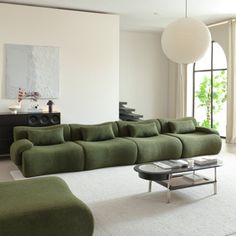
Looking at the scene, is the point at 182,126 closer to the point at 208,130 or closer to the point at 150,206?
the point at 208,130

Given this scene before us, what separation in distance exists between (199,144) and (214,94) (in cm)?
339

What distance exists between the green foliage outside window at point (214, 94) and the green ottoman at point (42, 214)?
7182 millimetres

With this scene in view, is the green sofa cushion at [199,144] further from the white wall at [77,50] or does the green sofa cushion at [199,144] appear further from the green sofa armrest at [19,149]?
the green sofa armrest at [19,149]

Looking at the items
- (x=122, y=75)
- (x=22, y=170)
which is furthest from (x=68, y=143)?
(x=122, y=75)

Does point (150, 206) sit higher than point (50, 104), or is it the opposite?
point (50, 104)

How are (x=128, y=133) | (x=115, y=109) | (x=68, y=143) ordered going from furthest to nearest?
1. (x=115, y=109)
2. (x=128, y=133)
3. (x=68, y=143)

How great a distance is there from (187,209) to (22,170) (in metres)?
2.72

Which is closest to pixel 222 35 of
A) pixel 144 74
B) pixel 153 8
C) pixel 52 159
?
pixel 153 8

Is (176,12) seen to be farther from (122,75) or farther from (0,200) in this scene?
(0,200)

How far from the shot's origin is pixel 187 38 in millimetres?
4012

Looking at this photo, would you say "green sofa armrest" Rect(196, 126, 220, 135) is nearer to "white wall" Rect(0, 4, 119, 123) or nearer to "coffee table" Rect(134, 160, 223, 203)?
"white wall" Rect(0, 4, 119, 123)

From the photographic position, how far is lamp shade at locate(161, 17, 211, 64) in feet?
13.1

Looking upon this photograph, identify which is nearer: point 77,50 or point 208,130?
point 208,130

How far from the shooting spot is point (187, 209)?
Answer: 13.0 feet
